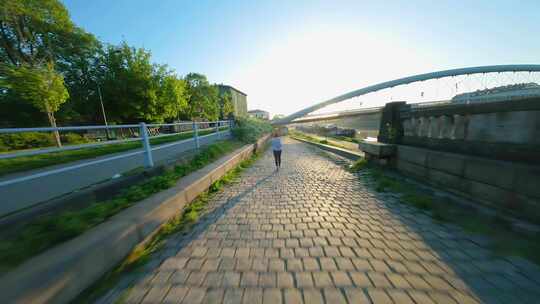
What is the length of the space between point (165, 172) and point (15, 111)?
34.4 metres

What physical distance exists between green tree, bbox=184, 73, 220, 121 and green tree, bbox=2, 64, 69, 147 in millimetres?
18707

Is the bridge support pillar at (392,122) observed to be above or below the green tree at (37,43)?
below

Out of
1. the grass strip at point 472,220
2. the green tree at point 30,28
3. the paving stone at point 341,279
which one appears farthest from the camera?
the green tree at point 30,28

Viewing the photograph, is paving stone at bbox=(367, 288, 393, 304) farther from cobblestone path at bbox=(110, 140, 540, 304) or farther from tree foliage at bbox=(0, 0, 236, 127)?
tree foliage at bbox=(0, 0, 236, 127)

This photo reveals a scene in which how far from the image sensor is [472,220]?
2906 mm

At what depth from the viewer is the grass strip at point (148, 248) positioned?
68.5 inches

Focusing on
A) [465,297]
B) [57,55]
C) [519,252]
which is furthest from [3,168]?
[57,55]

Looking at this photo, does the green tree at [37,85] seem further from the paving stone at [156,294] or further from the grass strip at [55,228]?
the paving stone at [156,294]

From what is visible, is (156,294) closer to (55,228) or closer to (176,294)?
(176,294)

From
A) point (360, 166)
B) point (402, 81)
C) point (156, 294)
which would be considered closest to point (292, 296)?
point (156, 294)

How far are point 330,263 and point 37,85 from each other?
64.5 ft

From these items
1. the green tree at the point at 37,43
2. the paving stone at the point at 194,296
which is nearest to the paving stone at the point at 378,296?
the paving stone at the point at 194,296

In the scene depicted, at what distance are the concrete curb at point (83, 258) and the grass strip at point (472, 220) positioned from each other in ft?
15.1

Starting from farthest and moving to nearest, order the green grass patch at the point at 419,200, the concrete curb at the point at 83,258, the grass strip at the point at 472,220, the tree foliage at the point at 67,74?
the tree foliage at the point at 67,74 < the green grass patch at the point at 419,200 < the grass strip at the point at 472,220 < the concrete curb at the point at 83,258
